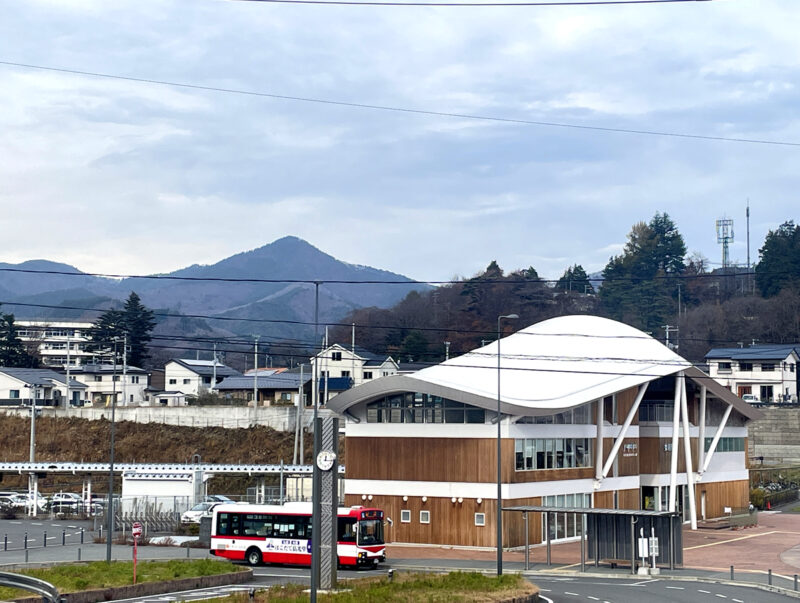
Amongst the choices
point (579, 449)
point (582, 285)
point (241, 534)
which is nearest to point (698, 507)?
point (579, 449)

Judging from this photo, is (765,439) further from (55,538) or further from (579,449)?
(55,538)

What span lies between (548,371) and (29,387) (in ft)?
236

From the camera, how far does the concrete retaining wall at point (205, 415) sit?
98156 mm

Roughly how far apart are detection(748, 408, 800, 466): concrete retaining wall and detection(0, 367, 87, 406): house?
242 feet

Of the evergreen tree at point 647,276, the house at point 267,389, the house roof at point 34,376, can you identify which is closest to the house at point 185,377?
the house at point 267,389

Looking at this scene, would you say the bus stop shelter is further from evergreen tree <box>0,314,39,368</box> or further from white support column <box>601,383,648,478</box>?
evergreen tree <box>0,314,39,368</box>

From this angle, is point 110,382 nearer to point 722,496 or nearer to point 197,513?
point 197,513

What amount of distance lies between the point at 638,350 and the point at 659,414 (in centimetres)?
422

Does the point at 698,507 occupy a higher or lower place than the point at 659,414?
lower

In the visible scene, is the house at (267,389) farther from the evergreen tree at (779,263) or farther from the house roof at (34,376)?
the evergreen tree at (779,263)

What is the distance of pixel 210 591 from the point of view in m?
33.8

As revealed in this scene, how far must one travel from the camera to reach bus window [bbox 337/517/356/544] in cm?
4206

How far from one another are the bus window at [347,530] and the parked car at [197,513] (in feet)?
66.7

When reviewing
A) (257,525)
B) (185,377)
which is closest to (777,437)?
(257,525)
